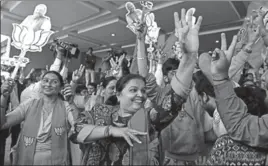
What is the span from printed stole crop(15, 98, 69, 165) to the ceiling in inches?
97.1

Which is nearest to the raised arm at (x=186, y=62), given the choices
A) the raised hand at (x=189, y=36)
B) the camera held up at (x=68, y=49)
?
the raised hand at (x=189, y=36)

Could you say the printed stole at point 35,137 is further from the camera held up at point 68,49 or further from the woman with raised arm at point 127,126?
the camera held up at point 68,49

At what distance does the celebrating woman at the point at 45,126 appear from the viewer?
155 cm

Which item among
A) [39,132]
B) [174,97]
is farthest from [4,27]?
[174,97]

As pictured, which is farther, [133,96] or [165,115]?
[133,96]

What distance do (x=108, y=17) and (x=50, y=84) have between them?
298cm

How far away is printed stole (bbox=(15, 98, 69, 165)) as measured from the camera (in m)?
1.56

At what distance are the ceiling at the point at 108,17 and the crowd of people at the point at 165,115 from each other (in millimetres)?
2081

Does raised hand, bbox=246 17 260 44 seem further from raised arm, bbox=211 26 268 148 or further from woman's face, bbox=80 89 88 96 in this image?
woman's face, bbox=80 89 88 96

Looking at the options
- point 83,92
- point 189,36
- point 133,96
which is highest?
point 83,92

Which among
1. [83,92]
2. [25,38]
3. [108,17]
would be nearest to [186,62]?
[25,38]

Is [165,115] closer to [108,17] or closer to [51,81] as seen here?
[51,81]

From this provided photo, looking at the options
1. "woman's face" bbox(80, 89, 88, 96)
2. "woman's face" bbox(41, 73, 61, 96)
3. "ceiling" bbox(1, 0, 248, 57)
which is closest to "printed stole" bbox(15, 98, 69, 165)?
"woman's face" bbox(41, 73, 61, 96)

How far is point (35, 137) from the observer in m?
1.58
